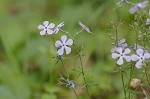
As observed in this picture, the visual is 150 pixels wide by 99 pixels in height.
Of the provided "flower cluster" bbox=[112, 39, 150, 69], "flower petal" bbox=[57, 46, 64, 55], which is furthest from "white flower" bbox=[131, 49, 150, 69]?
"flower petal" bbox=[57, 46, 64, 55]

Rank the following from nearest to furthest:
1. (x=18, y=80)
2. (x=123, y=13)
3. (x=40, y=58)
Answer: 1. (x=18, y=80)
2. (x=40, y=58)
3. (x=123, y=13)

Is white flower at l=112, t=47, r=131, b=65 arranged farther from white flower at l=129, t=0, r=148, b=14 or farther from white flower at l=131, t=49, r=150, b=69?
white flower at l=129, t=0, r=148, b=14

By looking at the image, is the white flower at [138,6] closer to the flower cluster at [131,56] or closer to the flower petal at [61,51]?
the flower cluster at [131,56]

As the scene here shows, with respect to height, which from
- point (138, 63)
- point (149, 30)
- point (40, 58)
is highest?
point (40, 58)

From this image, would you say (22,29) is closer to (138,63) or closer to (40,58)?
(40,58)


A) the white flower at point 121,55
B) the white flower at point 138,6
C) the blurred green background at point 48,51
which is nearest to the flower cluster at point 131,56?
the white flower at point 121,55

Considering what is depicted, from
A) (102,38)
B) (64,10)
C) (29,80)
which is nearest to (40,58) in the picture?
(29,80)

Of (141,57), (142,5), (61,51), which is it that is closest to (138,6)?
(142,5)

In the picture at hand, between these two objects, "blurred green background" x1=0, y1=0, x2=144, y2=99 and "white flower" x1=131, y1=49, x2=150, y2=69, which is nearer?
"white flower" x1=131, y1=49, x2=150, y2=69

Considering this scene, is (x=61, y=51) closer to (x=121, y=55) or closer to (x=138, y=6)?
(x=121, y=55)
